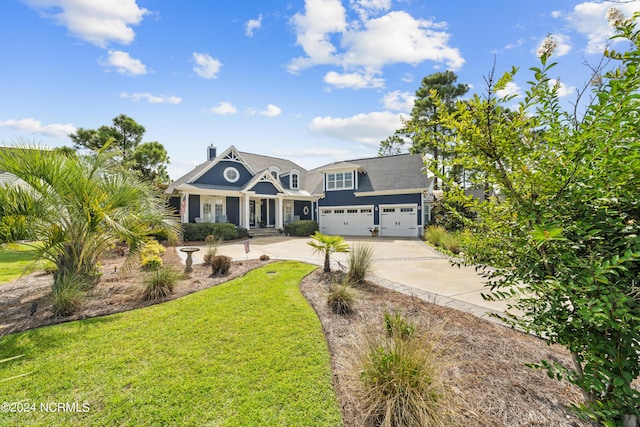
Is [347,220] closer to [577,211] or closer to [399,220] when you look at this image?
[399,220]

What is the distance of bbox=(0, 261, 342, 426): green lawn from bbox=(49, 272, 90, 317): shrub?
2.07ft

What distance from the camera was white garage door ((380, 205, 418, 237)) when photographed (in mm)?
19953

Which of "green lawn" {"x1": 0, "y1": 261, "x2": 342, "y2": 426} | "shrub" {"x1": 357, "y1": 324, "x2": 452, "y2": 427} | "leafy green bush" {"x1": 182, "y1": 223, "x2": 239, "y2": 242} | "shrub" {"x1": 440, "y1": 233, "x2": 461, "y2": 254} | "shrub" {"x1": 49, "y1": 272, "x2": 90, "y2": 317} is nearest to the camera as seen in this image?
"shrub" {"x1": 357, "y1": 324, "x2": 452, "y2": 427}

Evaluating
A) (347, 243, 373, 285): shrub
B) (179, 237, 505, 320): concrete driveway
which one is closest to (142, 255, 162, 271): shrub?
(179, 237, 505, 320): concrete driveway

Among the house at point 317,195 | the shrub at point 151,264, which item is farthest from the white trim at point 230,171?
the shrub at point 151,264

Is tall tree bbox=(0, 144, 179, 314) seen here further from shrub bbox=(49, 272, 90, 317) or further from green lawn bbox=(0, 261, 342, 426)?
green lawn bbox=(0, 261, 342, 426)

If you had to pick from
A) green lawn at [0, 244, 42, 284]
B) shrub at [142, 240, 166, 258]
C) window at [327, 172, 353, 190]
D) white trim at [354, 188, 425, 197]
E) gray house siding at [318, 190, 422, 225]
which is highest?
window at [327, 172, 353, 190]

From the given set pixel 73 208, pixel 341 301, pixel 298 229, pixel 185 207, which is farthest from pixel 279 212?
pixel 341 301

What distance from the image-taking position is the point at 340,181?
2284 cm

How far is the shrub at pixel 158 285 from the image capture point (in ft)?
19.7

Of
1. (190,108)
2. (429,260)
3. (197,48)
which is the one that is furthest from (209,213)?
(429,260)

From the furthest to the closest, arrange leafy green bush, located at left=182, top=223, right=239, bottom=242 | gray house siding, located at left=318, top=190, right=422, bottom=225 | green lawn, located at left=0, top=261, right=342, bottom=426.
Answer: gray house siding, located at left=318, top=190, right=422, bottom=225, leafy green bush, located at left=182, top=223, right=239, bottom=242, green lawn, located at left=0, top=261, right=342, bottom=426

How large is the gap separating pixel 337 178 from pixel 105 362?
20560 mm

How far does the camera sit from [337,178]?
2297cm
